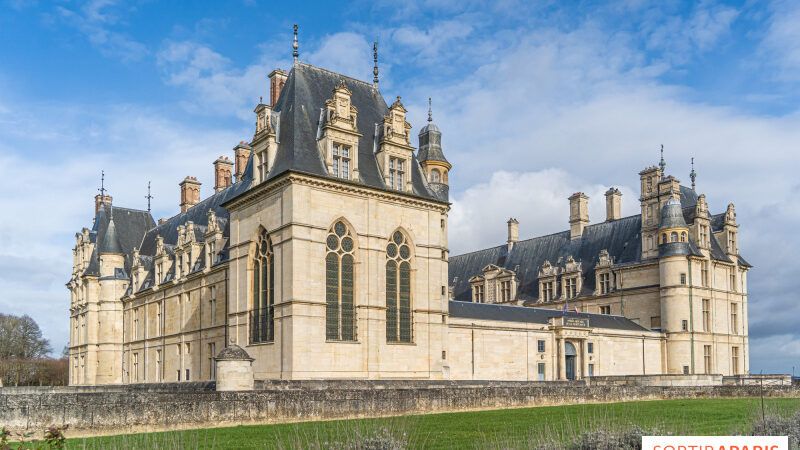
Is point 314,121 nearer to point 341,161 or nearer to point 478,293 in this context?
point 341,161

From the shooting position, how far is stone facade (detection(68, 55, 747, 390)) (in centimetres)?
2855

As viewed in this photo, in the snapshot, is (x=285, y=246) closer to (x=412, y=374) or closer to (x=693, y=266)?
(x=412, y=374)

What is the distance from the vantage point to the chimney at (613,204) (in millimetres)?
55638

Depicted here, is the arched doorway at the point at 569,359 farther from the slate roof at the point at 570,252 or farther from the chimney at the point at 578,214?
the chimney at the point at 578,214

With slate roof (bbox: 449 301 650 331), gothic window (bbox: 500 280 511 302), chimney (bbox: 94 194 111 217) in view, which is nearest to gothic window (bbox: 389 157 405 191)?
slate roof (bbox: 449 301 650 331)

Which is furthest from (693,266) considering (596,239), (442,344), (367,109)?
(367,109)

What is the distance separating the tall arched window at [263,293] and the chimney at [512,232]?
3523 centimetres

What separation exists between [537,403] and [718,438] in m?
15.2

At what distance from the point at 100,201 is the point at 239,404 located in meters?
49.7

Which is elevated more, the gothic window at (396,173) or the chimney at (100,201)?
the chimney at (100,201)

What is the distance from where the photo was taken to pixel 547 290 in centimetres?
5569

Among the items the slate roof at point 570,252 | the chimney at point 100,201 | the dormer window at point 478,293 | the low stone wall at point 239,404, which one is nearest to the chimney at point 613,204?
the slate roof at point 570,252

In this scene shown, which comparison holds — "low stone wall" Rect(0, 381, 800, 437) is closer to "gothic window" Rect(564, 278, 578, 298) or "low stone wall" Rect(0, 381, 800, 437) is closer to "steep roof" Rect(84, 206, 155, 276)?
"gothic window" Rect(564, 278, 578, 298)

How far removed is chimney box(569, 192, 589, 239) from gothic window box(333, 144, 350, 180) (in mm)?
31342
